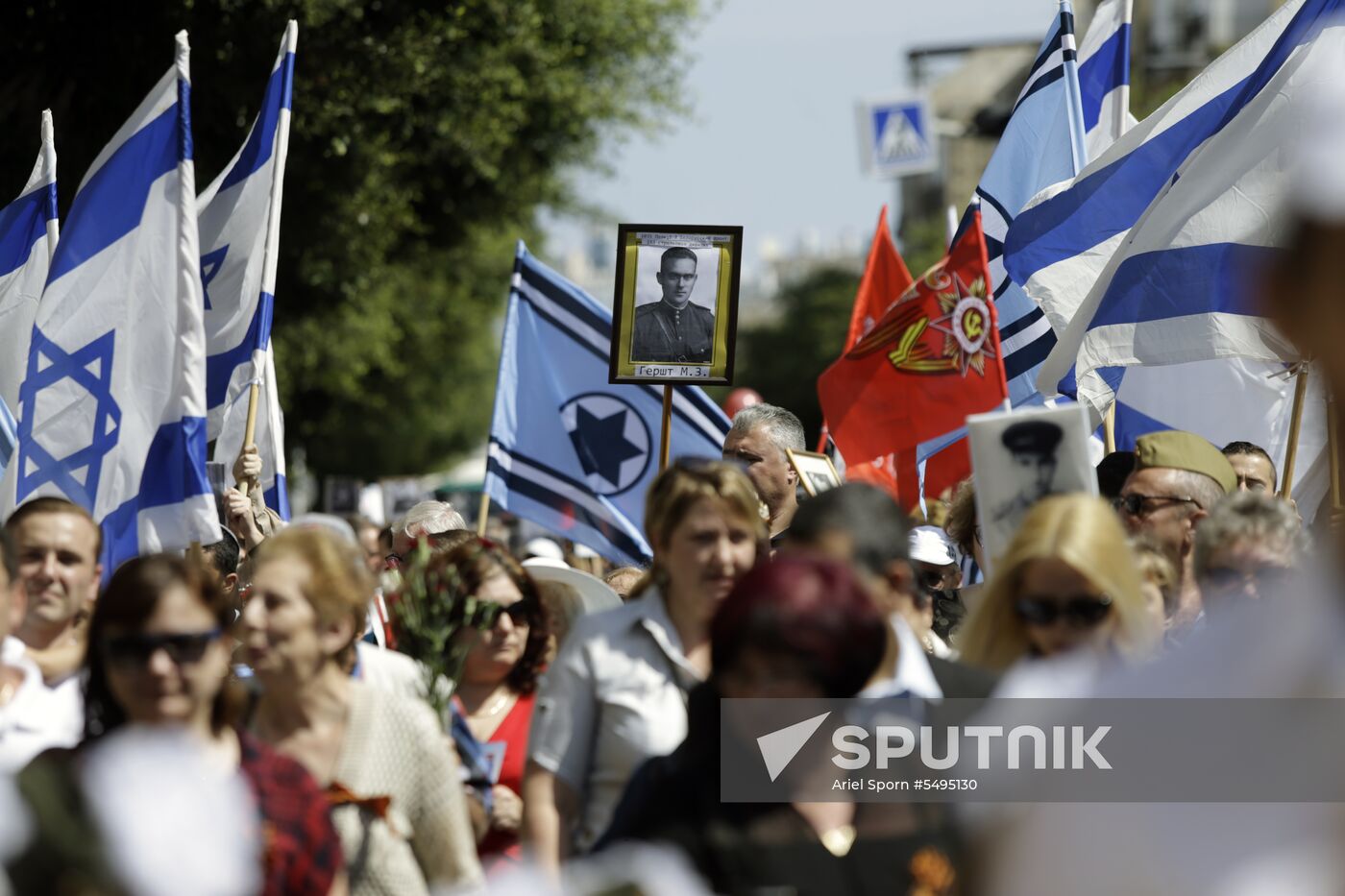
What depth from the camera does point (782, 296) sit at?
67000mm

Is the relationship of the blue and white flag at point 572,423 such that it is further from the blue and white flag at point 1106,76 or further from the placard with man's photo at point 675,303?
the blue and white flag at point 1106,76

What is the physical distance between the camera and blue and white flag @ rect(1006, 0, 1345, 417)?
6652 millimetres

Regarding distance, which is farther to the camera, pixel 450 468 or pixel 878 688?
pixel 450 468

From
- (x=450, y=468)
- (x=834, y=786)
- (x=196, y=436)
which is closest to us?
(x=834, y=786)

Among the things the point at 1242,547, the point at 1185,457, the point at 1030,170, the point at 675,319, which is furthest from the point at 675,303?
the point at 1242,547

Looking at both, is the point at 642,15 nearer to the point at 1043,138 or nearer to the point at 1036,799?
the point at 1043,138

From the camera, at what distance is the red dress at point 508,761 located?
13.4ft

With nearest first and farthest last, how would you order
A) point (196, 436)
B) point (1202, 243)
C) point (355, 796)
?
1. point (355, 796)
2. point (196, 436)
3. point (1202, 243)

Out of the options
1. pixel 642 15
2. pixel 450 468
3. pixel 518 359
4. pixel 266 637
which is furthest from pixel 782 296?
pixel 266 637

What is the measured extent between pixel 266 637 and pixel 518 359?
5.75 meters

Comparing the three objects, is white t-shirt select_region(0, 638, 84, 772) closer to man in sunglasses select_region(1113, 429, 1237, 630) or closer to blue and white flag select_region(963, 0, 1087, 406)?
man in sunglasses select_region(1113, 429, 1237, 630)

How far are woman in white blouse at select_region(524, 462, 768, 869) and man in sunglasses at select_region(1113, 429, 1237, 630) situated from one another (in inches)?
69.6

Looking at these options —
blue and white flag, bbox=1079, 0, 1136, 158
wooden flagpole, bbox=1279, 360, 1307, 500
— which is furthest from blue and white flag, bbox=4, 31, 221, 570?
blue and white flag, bbox=1079, 0, 1136, 158

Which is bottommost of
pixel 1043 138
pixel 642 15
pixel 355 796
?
pixel 355 796
